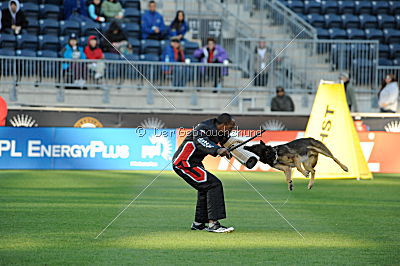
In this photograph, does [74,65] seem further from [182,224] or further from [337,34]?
[182,224]

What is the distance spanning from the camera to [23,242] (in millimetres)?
9945

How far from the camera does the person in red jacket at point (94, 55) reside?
84.7ft

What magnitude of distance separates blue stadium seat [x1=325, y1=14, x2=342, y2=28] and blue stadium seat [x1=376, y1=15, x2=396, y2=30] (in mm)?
1493

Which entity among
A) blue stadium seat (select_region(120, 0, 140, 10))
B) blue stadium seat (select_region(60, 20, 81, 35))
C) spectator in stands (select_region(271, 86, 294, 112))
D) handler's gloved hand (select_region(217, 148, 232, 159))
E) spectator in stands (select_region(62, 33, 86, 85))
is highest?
blue stadium seat (select_region(120, 0, 140, 10))

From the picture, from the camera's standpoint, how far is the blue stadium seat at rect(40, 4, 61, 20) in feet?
92.8

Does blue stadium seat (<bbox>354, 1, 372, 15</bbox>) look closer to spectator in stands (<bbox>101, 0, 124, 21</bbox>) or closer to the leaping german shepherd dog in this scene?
spectator in stands (<bbox>101, 0, 124, 21</bbox>)

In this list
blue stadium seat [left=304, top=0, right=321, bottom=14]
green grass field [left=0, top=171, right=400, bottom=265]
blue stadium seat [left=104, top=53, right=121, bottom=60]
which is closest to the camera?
green grass field [left=0, top=171, right=400, bottom=265]

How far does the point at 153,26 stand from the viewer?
92.4 feet

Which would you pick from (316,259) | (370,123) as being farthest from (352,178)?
(316,259)

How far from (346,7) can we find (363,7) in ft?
2.19

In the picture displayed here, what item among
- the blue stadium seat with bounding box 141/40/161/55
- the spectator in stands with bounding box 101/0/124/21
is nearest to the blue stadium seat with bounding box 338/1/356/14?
the blue stadium seat with bounding box 141/40/161/55

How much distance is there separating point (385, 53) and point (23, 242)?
73.1 feet

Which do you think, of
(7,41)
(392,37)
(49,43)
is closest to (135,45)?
(49,43)

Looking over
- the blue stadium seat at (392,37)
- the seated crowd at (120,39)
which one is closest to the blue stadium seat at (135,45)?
the seated crowd at (120,39)
